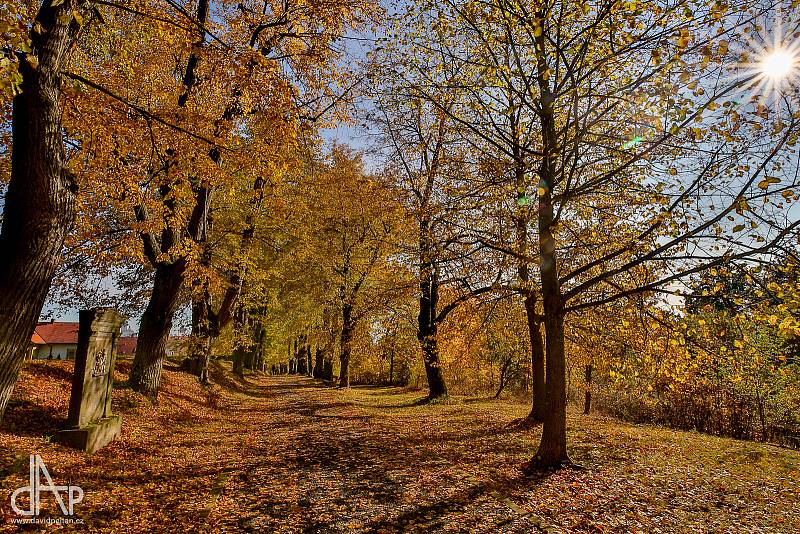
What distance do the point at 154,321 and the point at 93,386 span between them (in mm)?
3914

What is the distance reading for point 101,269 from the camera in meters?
15.8

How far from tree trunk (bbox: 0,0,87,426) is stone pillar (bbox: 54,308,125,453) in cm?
366

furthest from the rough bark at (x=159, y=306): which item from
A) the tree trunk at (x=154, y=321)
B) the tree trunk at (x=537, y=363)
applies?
the tree trunk at (x=537, y=363)

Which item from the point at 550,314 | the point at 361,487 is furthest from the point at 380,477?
the point at 550,314

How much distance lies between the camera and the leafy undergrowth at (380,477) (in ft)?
18.2

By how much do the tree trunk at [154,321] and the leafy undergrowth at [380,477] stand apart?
36.4 inches

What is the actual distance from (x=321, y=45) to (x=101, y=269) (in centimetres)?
1225

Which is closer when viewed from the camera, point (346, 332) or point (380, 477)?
point (380, 477)

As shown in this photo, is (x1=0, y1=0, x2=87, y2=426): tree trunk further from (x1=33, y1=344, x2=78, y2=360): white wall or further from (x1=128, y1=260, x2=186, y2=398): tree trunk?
(x1=33, y1=344, x2=78, y2=360): white wall

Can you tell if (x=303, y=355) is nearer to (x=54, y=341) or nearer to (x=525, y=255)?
(x=525, y=255)

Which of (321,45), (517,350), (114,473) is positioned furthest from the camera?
(517,350)

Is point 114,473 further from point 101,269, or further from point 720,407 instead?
point 720,407

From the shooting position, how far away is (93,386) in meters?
8.23

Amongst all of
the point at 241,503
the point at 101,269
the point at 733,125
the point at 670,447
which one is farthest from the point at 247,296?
the point at 733,125
